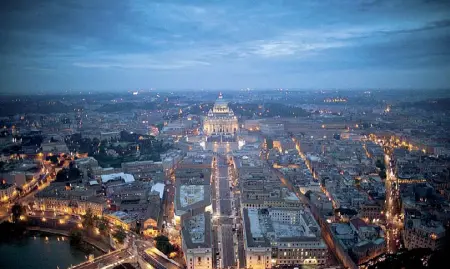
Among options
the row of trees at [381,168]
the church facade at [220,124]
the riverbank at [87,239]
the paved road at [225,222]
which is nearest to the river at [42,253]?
the riverbank at [87,239]

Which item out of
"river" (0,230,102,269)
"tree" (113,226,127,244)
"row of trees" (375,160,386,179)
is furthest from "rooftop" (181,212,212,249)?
"row of trees" (375,160,386,179)

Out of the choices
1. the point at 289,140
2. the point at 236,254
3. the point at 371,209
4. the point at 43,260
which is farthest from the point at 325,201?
the point at 289,140

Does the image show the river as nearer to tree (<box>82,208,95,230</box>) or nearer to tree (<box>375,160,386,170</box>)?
tree (<box>82,208,95,230</box>)

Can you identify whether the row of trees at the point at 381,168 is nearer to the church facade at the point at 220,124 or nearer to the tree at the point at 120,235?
the tree at the point at 120,235

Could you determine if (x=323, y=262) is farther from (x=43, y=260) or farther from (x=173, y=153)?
(x=173, y=153)

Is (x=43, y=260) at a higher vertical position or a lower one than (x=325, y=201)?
lower

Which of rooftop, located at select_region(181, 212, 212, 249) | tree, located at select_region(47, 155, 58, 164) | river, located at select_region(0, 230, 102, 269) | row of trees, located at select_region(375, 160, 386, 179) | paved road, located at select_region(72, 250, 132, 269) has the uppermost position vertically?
tree, located at select_region(47, 155, 58, 164)
